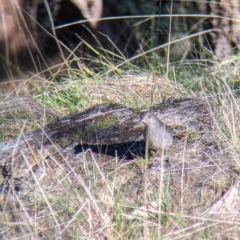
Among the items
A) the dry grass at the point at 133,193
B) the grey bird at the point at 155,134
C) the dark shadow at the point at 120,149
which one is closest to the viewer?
the dry grass at the point at 133,193

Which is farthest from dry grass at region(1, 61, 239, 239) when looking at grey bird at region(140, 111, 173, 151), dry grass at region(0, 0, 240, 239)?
grey bird at region(140, 111, 173, 151)

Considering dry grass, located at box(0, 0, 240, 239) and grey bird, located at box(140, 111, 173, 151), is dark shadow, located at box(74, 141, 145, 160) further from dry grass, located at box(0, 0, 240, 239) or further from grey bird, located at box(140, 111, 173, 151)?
grey bird, located at box(140, 111, 173, 151)

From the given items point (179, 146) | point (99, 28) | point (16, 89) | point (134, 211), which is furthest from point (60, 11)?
point (134, 211)

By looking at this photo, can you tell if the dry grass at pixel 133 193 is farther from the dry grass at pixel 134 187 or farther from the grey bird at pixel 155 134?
the grey bird at pixel 155 134

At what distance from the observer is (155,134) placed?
15.1 ft

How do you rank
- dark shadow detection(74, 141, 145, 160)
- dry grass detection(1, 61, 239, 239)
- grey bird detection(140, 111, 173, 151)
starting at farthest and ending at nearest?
dark shadow detection(74, 141, 145, 160) → grey bird detection(140, 111, 173, 151) → dry grass detection(1, 61, 239, 239)

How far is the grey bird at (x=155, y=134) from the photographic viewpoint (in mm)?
4613

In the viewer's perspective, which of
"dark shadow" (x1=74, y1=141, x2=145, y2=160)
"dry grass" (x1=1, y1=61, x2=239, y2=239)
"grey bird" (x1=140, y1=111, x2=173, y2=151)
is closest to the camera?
"dry grass" (x1=1, y1=61, x2=239, y2=239)

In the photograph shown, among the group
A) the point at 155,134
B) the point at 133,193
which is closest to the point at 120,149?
the point at 155,134

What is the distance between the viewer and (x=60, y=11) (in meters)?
7.95

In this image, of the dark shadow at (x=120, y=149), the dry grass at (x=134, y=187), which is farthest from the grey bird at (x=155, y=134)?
the dark shadow at (x=120, y=149)

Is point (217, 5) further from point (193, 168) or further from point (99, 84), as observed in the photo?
point (193, 168)

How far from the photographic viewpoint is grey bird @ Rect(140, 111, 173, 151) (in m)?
4.61

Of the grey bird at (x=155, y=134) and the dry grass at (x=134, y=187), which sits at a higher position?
the grey bird at (x=155, y=134)
